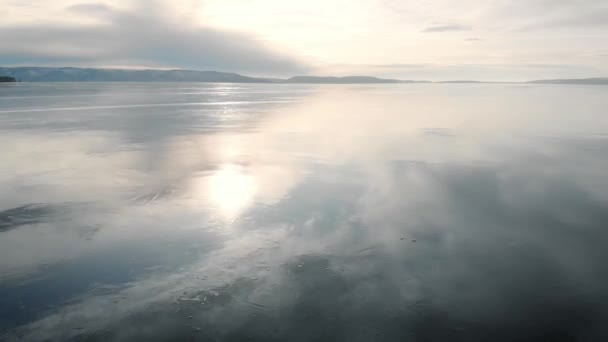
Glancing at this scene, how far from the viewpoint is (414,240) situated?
828 cm

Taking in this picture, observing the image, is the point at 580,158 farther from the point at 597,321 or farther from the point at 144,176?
the point at 144,176

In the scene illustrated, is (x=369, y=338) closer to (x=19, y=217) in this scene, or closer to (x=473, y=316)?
(x=473, y=316)

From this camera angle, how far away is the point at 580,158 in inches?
635

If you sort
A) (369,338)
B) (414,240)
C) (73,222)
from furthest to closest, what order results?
1. (73,222)
2. (414,240)
3. (369,338)

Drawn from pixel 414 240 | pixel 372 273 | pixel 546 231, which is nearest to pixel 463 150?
pixel 546 231

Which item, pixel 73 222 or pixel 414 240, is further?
pixel 73 222

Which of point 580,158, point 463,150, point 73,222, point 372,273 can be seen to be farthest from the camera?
point 463,150

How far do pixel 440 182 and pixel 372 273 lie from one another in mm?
6558

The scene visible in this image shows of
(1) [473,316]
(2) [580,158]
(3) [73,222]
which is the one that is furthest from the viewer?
(2) [580,158]

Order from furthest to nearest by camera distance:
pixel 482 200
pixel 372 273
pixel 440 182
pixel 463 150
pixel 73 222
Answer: pixel 463 150 < pixel 440 182 < pixel 482 200 < pixel 73 222 < pixel 372 273

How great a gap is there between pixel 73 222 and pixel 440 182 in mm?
9789

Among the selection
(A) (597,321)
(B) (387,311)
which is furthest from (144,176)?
(A) (597,321)

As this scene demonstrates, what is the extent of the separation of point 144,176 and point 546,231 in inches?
436

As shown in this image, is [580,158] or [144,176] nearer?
[144,176]
